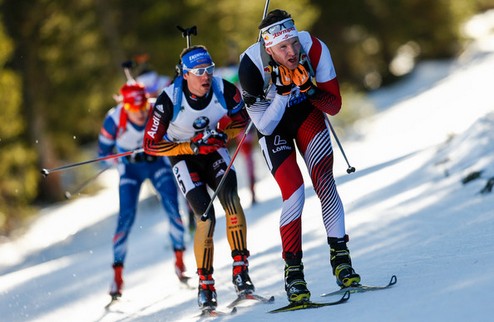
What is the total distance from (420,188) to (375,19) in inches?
988

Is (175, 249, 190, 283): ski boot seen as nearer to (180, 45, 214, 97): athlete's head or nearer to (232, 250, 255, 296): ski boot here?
(232, 250, 255, 296): ski boot

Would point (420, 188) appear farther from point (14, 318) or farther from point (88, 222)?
point (88, 222)

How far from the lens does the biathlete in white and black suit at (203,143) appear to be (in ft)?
24.1

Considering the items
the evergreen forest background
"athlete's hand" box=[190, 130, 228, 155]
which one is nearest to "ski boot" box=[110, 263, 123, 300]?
"athlete's hand" box=[190, 130, 228, 155]

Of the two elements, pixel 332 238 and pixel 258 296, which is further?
pixel 258 296

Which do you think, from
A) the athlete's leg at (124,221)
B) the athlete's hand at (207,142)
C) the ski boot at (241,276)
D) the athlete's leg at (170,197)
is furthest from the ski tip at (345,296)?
the athlete's leg at (124,221)

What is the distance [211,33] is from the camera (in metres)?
25.0

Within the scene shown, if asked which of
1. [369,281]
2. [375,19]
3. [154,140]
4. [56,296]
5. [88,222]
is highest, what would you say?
[375,19]

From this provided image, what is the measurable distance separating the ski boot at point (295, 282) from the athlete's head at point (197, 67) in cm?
161

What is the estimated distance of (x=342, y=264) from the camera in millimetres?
6555

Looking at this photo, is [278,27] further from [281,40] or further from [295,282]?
[295,282]

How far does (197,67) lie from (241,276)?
5.46 ft

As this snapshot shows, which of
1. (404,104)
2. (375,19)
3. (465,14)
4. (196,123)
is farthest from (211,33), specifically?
(196,123)

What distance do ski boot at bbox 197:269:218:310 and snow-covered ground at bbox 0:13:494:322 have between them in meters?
0.26
